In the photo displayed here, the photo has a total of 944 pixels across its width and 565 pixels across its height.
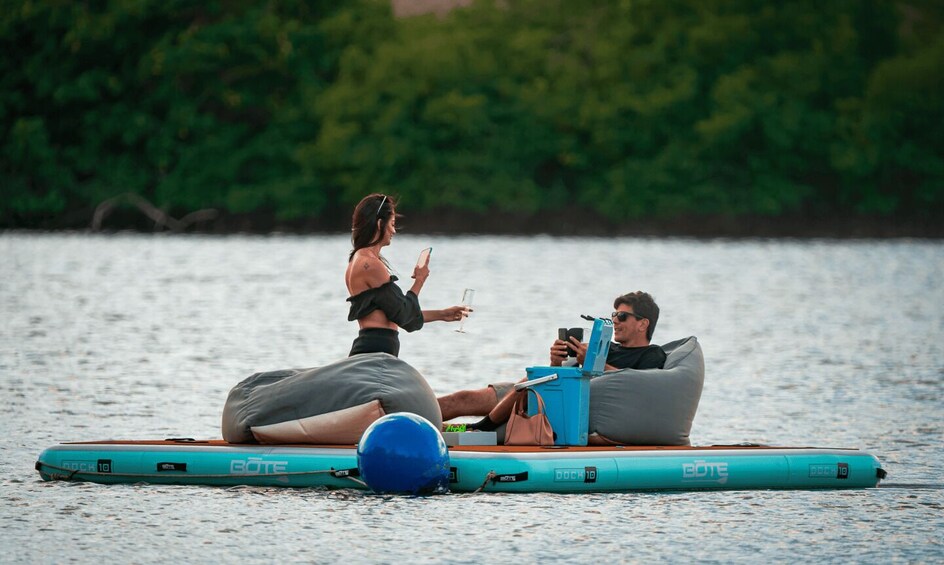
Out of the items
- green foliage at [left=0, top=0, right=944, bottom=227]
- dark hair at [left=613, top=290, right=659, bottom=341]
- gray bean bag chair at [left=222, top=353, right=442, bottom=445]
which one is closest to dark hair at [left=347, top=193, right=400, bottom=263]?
gray bean bag chair at [left=222, top=353, right=442, bottom=445]

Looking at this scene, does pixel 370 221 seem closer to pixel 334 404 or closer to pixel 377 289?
pixel 377 289

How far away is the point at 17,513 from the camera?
9.66 metres

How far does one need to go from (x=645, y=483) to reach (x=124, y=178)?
66093 mm

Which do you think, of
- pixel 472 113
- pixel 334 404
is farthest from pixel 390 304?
pixel 472 113

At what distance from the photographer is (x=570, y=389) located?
1082 cm

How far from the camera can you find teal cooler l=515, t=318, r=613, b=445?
10.8 m

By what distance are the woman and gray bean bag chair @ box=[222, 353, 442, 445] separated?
29 centimetres

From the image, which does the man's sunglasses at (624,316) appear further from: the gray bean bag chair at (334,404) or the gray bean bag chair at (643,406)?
the gray bean bag chair at (334,404)

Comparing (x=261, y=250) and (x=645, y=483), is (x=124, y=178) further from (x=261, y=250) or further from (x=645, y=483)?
(x=645, y=483)

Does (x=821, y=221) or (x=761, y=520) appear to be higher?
(x=821, y=221)

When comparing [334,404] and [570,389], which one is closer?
[334,404]

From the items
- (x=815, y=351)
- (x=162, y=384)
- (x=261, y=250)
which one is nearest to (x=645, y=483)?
(x=162, y=384)

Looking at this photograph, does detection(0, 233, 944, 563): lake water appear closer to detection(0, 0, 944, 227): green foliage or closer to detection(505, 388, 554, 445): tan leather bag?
detection(505, 388, 554, 445): tan leather bag

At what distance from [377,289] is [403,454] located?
4.51 feet
